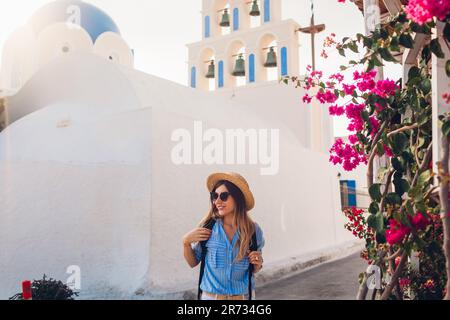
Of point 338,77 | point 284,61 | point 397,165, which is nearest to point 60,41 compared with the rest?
point 284,61

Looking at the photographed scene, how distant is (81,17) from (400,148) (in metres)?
14.9

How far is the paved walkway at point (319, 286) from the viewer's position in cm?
687

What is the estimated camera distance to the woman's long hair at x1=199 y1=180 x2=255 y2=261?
279cm

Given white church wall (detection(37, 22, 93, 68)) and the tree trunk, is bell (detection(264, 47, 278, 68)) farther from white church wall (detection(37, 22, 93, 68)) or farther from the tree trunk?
the tree trunk

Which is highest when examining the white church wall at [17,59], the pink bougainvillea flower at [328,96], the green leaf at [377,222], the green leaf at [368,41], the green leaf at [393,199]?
the white church wall at [17,59]

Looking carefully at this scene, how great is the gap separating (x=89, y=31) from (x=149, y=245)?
1141 cm

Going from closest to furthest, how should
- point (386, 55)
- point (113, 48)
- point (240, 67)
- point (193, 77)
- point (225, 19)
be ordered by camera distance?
point (386, 55) < point (240, 67) < point (225, 19) < point (193, 77) < point (113, 48)

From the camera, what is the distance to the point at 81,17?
1590 centimetres

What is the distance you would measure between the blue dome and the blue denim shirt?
14.1m

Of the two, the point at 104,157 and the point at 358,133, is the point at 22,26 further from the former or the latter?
the point at 358,133

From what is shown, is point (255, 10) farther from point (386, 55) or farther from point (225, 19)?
point (386, 55)

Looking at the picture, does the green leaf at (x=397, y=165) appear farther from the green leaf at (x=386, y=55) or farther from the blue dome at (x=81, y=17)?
the blue dome at (x=81, y=17)

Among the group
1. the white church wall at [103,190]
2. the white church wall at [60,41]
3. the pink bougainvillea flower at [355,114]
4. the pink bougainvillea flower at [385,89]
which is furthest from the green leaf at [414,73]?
the white church wall at [60,41]

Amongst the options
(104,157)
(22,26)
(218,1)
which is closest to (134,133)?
(104,157)
